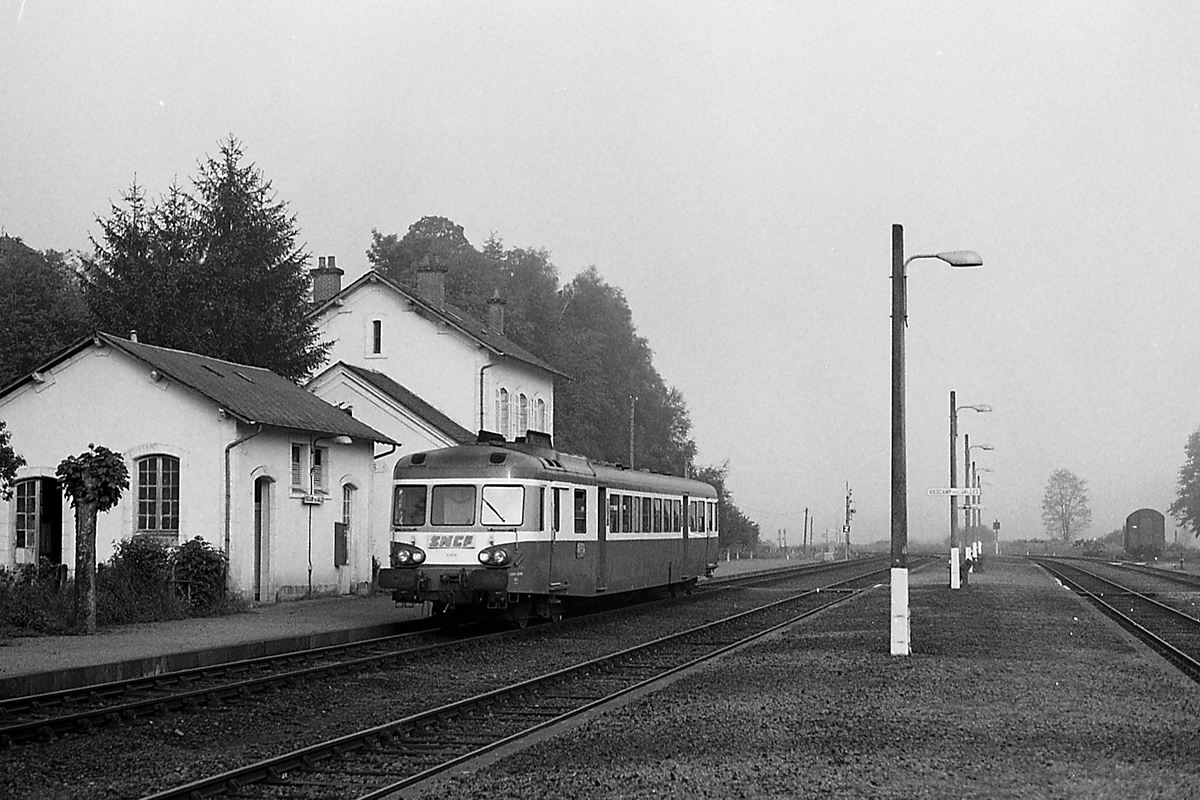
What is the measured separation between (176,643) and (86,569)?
2.60 meters

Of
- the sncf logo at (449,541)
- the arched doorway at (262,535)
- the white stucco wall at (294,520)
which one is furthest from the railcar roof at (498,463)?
the arched doorway at (262,535)

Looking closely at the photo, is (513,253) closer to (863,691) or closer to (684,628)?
(684,628)

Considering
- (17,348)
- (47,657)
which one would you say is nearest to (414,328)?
(17,348)

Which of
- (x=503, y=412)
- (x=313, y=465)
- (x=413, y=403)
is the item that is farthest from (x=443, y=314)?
(x=313, y=465)

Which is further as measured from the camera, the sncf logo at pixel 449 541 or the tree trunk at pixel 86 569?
the sncf logo at pixel 449 541

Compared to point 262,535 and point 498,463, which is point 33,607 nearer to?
point 262,535

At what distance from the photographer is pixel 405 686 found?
Result: 16172mm

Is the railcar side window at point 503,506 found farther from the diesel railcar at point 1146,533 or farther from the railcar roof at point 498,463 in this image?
the diesel railcar at point 1146,533

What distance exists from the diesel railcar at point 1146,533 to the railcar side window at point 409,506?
7186 centimetres

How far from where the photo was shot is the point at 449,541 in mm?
23188

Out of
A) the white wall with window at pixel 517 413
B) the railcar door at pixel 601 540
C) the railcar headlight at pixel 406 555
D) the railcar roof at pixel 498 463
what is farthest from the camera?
the white wall with window at pixel 517 413

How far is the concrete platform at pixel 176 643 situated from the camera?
52.1 ft

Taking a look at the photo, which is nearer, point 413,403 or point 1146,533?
point 413,403

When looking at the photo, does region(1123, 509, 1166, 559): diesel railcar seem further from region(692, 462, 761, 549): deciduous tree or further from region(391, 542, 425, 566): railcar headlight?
region(391, 542, 425, 566): railcar headlight
